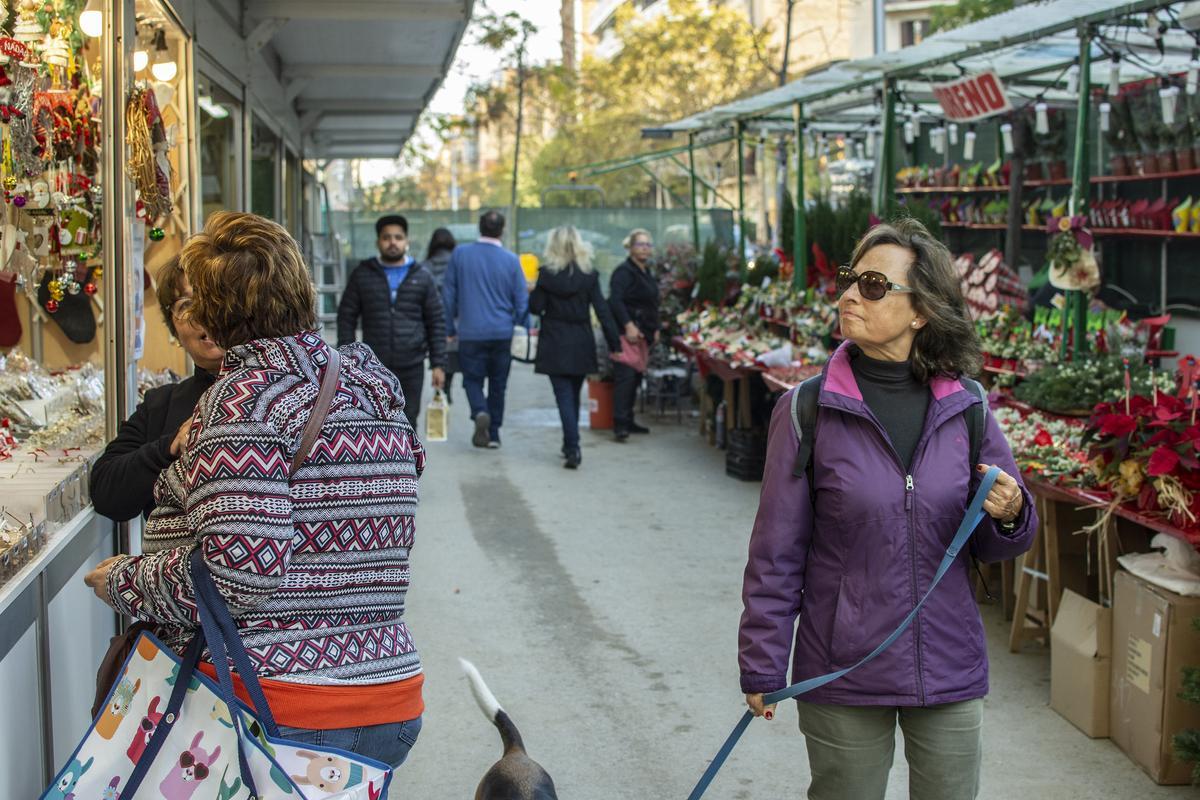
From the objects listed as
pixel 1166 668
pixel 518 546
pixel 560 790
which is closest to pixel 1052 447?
pixel 1166 668

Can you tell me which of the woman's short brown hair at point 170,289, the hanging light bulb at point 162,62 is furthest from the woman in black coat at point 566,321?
the woman's short brown hair at point 170,289

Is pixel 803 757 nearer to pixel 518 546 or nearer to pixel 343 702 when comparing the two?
pixel 343 702

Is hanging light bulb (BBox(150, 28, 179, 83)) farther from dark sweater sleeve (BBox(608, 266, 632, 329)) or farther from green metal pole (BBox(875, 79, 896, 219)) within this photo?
dark sweater sleeve (BBox(608, 266, 632, 329))

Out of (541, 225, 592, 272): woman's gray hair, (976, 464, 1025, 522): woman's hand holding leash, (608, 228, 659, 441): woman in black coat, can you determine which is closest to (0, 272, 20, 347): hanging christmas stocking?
(976, 464, 1025, 522): woman's hand holding leash

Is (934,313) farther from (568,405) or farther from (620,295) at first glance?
(620,295)

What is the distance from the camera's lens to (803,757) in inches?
184

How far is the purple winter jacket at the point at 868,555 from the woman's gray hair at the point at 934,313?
0.05 m

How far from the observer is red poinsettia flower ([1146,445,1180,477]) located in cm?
443

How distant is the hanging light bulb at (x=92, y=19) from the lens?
13.4 feet

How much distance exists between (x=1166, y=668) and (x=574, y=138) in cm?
2984

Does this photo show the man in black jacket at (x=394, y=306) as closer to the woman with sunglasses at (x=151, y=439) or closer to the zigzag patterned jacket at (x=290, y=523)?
the woman with sunglasses at (x=151, y=439)

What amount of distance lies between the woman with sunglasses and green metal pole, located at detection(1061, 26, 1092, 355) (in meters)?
5.67

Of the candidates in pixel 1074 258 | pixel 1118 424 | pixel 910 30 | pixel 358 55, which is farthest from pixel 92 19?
pixel 910 30

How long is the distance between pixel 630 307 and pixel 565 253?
133 centimetres
